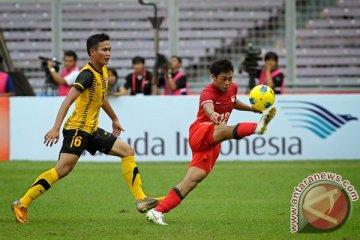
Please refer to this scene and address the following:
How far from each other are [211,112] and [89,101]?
1670mm

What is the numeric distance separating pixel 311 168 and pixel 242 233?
841 cm

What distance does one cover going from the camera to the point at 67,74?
2172 centimetres

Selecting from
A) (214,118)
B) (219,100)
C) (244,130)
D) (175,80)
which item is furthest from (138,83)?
(244,130)

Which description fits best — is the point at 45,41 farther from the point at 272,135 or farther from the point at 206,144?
the point at 206,144

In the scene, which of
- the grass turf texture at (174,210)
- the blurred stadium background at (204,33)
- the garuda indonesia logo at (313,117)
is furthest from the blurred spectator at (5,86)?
the garuda indonesia logo at (313,117)

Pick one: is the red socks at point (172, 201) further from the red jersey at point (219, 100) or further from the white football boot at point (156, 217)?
the red jersey at point (219, 100)

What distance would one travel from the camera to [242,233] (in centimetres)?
1046

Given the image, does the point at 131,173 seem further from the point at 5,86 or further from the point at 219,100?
the point at 5,86

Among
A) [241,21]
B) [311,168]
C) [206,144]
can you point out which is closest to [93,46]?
[206,144]

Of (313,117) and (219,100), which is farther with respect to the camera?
(313,117)

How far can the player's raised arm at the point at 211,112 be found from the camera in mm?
10758

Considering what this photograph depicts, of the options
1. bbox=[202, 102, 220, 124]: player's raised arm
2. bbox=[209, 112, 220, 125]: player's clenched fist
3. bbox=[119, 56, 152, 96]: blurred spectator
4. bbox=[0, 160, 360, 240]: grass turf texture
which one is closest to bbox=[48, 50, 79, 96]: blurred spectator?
bbox=[119, 56, 152, 96]: blurred spectator

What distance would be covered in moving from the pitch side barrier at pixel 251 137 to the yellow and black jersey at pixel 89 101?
8.40 meters

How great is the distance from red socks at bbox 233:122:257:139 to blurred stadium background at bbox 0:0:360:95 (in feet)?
46.9
